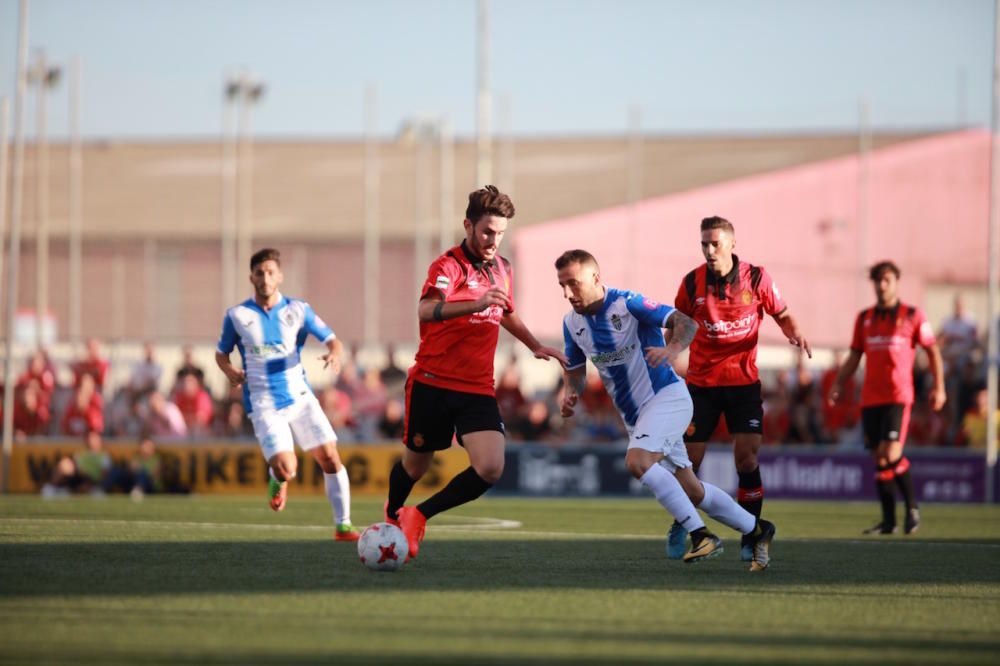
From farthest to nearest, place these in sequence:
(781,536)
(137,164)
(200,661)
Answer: (137,164)
(781,536)
(200,661)

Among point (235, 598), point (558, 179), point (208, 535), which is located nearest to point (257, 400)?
point (208, 535)

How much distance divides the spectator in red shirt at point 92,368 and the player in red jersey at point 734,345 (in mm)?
15456

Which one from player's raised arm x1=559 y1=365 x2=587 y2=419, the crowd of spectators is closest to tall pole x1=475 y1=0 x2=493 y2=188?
the crowd of spectators

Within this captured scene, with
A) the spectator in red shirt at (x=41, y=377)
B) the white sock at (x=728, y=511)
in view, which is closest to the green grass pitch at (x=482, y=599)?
the white sock at (x=728, y=511)

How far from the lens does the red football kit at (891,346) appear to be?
14.9m

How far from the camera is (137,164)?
4934 centimetres

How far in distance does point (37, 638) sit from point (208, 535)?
608 centimetres

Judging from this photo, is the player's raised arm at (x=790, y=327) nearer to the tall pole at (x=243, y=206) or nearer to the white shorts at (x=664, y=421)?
the white shorts at (x=664, y=421)

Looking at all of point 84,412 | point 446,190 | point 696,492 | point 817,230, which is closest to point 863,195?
point 817,230

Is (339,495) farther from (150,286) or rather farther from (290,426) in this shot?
(150,286)

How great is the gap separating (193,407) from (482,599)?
16745 mm

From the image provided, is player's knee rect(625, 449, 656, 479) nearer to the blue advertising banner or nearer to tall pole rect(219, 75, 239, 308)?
the blue advertising banner

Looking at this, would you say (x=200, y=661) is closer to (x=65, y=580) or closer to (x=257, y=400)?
(x=65, y=580)

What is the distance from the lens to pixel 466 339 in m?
9.94
